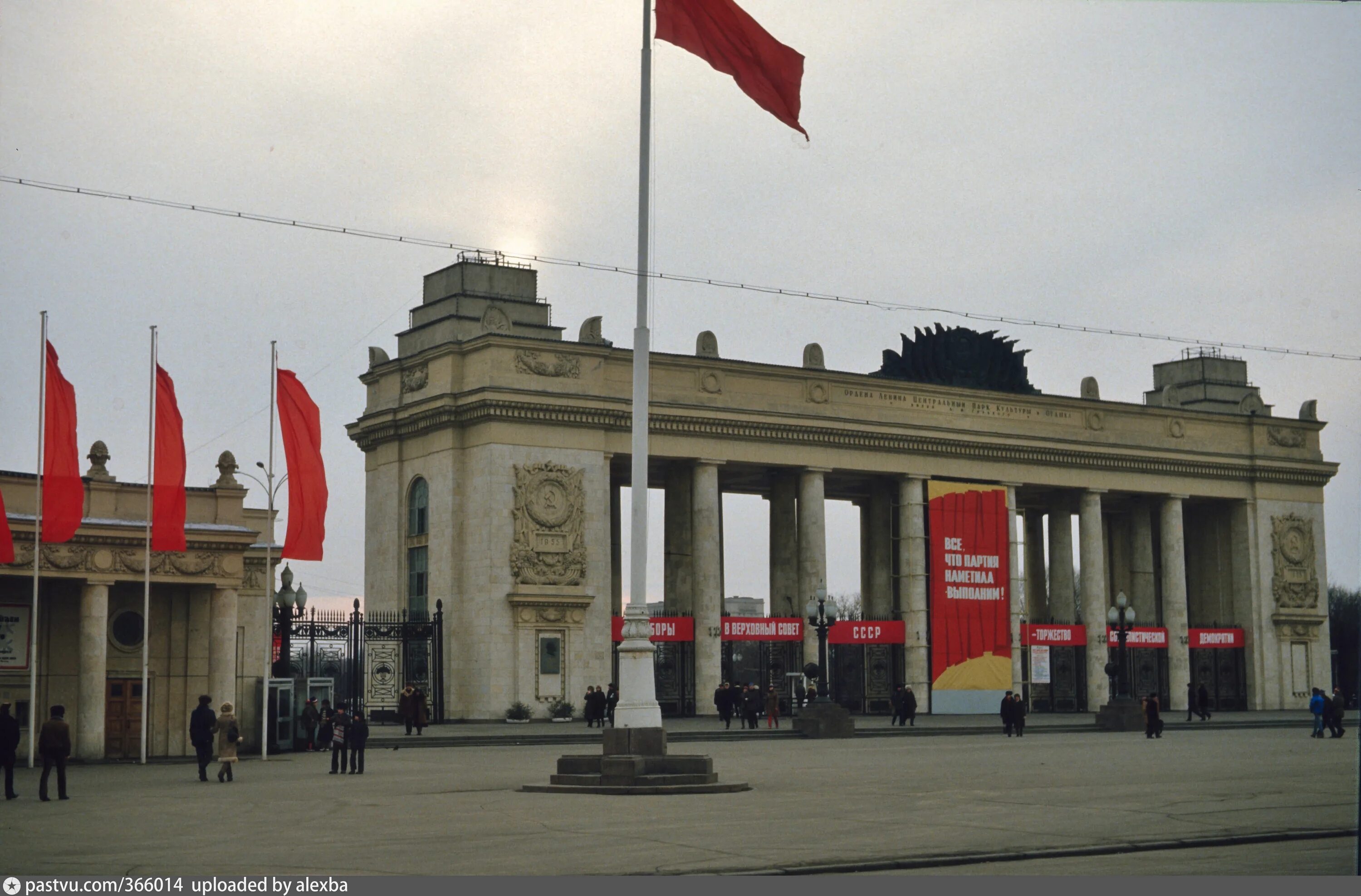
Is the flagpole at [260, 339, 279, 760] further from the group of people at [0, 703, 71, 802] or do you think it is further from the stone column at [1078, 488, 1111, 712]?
the stone column at [1078, 488, 1111, 712]

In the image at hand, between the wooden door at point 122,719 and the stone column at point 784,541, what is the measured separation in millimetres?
34220

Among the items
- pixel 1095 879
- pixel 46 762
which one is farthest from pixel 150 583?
pixel 1095 879

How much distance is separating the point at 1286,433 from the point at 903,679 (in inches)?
965

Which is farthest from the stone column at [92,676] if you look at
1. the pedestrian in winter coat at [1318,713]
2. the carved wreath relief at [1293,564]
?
the carved wreath relief at [1293,564]

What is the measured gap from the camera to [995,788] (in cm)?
2527

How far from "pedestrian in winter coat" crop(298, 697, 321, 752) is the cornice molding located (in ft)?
58.4

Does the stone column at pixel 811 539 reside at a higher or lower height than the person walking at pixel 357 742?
higher

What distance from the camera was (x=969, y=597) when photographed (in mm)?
67125

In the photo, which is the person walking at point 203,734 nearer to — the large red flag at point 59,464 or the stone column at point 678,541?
the large red flag at point 59,464

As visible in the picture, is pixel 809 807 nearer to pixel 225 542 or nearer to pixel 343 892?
pixel 343 892

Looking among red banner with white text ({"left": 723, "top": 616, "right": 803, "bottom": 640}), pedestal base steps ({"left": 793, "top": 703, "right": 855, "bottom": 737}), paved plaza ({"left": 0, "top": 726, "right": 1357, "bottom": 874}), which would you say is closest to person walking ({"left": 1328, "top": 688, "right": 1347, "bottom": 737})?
paved plaza ({"left": 0, "top": 726, "right": 1357, "bottom": 874})

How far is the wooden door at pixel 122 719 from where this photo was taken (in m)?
35.7

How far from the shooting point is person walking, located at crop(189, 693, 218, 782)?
2905cm

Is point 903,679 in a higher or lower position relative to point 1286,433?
lower
